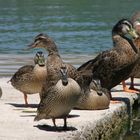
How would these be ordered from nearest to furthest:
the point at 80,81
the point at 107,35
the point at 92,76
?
the point at 80,81
the point at 92,76
the point at 107,35

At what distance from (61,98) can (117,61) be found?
10.2 ft

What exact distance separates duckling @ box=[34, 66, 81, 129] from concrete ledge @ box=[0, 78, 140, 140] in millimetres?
288

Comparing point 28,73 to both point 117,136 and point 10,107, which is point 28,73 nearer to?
point 10,107

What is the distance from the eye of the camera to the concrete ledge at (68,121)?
10.0 metres

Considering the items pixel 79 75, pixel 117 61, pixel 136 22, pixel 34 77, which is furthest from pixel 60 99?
pixel 136 22

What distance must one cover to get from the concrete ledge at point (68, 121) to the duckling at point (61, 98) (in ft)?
0.94

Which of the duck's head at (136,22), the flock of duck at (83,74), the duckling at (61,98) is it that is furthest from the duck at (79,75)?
the duck's head at (136,22)

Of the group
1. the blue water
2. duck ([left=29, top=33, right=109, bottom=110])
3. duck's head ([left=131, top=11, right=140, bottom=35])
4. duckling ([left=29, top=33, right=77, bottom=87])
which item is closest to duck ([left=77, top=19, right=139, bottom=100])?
duck ([left=29, top=33, right=109, bottom=110])

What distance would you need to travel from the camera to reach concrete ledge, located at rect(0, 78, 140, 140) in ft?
32.8

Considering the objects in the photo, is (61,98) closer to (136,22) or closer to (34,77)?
(34,77)

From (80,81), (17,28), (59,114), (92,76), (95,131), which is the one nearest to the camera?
(59,114)

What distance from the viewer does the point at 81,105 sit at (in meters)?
12.3

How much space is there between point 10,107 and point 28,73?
71 centimetres

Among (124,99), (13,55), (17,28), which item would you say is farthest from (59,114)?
(17,28)
